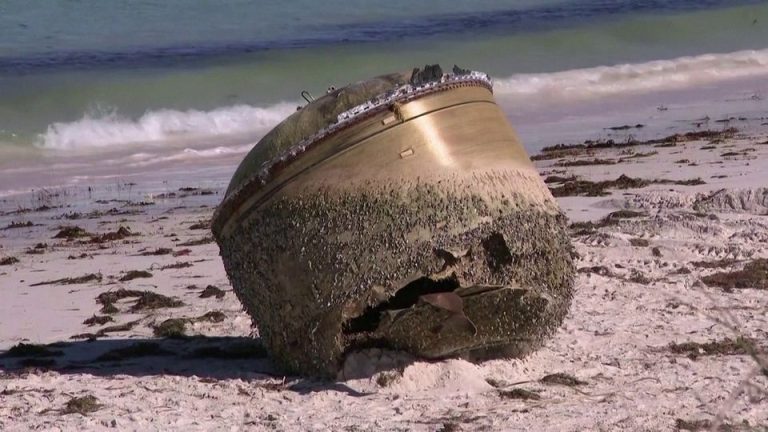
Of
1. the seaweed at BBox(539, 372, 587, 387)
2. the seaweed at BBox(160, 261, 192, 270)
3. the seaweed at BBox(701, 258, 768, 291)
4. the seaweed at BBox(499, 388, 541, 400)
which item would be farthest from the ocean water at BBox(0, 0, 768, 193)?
the seaweed at BBox(499, 388, 541, 400)

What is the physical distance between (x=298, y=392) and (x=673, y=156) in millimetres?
6957

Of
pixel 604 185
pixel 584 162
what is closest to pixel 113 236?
pixel 604 185

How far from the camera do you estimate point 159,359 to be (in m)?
5.55

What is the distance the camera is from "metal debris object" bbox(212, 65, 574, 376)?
4.56 metres

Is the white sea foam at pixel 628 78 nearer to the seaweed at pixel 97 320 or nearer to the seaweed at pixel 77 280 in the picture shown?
the seaweed at pixel 77 280

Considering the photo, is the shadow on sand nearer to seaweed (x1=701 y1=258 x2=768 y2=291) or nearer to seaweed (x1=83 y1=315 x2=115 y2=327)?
seaweed (x1=83 y1=315 x2=115 y2=327)

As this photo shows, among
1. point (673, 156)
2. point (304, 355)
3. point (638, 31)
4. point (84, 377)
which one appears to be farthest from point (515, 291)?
point (638, 31)

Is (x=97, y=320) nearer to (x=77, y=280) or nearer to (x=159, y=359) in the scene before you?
(x=159, y=359)

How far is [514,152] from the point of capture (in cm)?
495

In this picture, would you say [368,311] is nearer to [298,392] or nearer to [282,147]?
[298,392]

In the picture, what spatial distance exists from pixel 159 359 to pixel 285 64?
53.8 ft

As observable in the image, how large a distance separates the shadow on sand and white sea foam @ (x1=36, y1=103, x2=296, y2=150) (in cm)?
1040

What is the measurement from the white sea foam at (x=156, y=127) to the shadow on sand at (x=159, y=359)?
10399 millimetres

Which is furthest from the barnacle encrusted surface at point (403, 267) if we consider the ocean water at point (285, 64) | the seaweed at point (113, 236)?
the ocean water at point (285, 64)
